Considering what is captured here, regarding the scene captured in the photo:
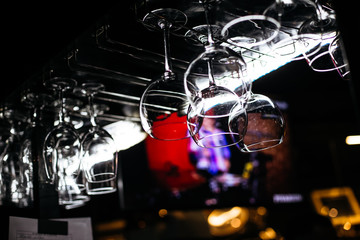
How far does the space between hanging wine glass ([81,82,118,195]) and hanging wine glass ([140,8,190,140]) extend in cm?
33

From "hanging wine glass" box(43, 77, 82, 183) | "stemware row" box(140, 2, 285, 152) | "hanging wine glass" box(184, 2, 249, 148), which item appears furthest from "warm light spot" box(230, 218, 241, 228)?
"hanging wine glass" box(184, 2, 249, 148)

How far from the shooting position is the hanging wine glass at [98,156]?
4.03 ft

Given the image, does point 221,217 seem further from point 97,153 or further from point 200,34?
point 200,34

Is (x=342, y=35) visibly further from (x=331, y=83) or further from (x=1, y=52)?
(x=331, y=83)

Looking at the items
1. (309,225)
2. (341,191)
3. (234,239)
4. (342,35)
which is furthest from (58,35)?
(341,191)

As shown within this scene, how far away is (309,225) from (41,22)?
3.95 meters

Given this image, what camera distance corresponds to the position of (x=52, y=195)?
4.60ft

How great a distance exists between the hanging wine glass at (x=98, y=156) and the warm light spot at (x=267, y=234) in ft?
12.4

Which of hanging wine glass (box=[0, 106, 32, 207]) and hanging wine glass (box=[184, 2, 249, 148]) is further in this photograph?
hanging wine glass (box=[0, 106, 32, 207])

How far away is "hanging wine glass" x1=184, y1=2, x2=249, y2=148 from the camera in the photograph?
33.4 inches

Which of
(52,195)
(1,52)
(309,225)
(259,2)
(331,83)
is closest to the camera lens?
(259,2)

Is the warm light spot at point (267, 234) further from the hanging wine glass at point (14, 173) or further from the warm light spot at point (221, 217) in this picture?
the hanging wine glass at point (14, 173)

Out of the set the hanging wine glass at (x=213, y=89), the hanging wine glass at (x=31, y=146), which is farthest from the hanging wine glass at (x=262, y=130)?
the hanging wine glass at (x=31, y=146)

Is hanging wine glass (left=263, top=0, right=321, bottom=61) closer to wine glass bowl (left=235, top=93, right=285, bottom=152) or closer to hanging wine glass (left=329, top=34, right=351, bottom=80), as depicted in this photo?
hanging wine glass (left=329, top=34, right=351, bottom=80)
